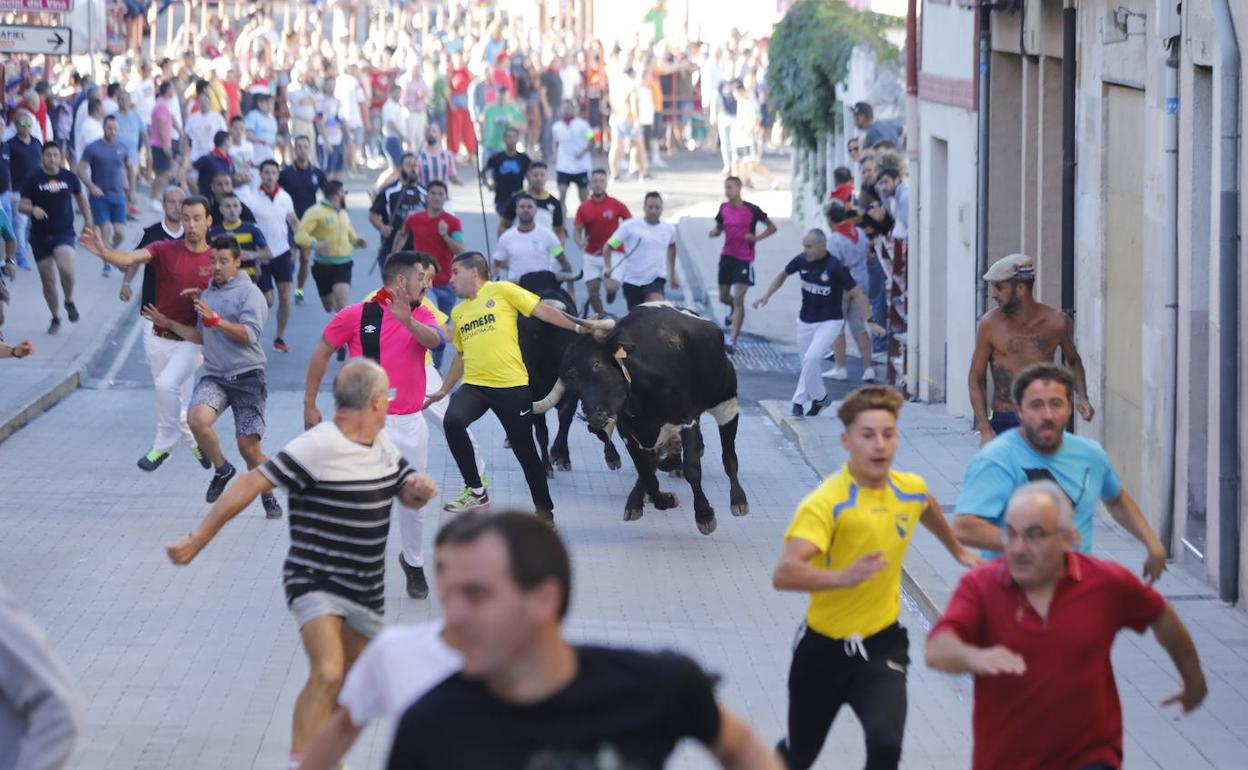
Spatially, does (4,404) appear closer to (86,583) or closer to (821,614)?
(86,583)

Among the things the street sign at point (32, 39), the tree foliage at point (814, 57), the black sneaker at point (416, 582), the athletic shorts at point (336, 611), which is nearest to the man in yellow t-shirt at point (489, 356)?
the black sneaker at point (416, 582)

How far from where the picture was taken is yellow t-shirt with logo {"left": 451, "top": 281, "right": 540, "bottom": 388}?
1297cm

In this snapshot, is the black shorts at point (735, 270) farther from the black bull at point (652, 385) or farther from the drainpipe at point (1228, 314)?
the drainpipe at point (1228, 314)

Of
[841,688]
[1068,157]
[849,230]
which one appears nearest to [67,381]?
[849,230]

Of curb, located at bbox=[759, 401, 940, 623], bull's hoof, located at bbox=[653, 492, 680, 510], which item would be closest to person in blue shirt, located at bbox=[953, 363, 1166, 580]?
curb, located at bbox=[759, 401, 940, 623]

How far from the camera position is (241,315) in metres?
13.0

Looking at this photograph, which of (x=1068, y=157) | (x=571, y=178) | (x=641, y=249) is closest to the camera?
(x=1068, y=157)

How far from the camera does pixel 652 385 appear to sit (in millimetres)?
13516

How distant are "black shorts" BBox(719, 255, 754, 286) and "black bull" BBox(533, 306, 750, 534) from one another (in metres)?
9.53

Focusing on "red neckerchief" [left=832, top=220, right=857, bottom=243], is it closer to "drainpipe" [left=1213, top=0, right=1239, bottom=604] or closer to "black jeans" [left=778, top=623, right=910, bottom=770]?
"drainpipe" [left=1213, top=0, right=1239, bottom=604]

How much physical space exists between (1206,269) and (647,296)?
14.5 ft

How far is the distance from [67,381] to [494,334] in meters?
8.21

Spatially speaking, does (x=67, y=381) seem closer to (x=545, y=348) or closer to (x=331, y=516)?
(x=545, y=348)

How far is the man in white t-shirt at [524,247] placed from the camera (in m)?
19.3
